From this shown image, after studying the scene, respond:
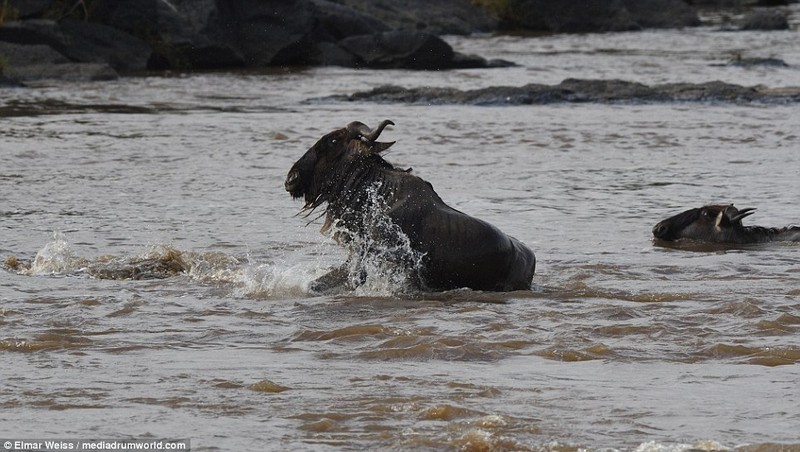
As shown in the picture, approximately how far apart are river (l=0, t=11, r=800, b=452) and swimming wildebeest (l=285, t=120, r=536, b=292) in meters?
0.16

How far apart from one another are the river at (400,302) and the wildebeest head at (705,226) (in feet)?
0.69

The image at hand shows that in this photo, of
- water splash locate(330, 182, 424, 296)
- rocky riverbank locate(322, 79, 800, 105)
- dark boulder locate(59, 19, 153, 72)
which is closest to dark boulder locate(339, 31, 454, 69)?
dark boulder locate(59, 19, 153, 72)

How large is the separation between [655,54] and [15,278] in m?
25.0

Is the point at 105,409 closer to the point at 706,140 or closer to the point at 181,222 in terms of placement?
the point at 181,222

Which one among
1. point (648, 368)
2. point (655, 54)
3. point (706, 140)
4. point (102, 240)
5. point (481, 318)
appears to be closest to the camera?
point (648, 368)

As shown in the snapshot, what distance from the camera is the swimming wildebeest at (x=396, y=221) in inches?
364

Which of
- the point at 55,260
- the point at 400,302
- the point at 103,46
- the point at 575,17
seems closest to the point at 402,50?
the point at 103,46

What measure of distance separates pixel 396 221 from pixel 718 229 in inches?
143

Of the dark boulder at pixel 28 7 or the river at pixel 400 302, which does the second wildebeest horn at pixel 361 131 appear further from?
the dark boulder at pixel 28 7

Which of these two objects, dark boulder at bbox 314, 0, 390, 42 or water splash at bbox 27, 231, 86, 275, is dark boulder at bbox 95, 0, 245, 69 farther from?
water splash at bbox 27, 231, 86, 275

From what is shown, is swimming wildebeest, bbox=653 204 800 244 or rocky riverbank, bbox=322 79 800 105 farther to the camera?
rocky riverbank, bbox=322 79 800 105

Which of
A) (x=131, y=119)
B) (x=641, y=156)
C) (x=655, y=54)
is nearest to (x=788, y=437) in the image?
(x=641, y=156)

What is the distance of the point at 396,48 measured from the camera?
3031 centimetres

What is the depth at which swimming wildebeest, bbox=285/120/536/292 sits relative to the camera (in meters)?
9.25
